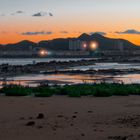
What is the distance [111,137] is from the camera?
29.9ft

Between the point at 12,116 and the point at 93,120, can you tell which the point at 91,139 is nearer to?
the point at 93,120

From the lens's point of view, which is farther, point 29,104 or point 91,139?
point 29,104

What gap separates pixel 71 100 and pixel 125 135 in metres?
7.01

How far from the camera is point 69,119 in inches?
454

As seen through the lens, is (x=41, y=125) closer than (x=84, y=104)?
Yes

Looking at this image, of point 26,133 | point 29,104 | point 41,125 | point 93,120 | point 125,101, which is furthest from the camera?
point 125,101

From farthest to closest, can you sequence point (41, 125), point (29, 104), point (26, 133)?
point (29, 104), point (41, 125), point (26, 133)

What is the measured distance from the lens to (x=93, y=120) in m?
11.4

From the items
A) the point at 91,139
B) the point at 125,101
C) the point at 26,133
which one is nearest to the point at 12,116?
the point at 26,133

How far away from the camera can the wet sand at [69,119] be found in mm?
9445

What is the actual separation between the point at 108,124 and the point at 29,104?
4549 millimetres

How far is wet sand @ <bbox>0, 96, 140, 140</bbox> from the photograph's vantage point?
945 cm

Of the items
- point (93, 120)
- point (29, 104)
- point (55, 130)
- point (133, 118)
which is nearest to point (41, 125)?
point (55, 130)

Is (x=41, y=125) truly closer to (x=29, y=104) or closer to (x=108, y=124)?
(x=108, y=124)
